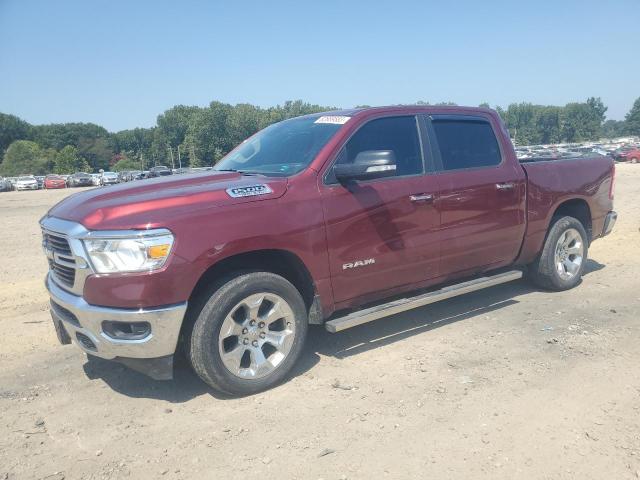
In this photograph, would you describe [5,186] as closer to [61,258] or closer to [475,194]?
[61,258]

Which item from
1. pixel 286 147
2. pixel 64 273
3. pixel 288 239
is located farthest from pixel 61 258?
pixel 286 147

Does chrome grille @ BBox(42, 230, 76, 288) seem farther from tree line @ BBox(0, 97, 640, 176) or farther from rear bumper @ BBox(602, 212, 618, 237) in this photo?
tree line @ BBox(0, 97, 640, 176)

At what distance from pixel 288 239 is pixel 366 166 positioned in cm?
79

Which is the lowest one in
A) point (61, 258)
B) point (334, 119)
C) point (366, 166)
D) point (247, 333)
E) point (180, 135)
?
point (247, 333)

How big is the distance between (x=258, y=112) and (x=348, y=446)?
100889 mm

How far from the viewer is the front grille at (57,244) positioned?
3.53 meters

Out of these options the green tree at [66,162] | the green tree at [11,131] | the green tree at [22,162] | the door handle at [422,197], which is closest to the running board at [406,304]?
the door handle at [422,197]

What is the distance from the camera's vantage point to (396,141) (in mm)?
4609

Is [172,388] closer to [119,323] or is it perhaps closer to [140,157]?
[119,323]

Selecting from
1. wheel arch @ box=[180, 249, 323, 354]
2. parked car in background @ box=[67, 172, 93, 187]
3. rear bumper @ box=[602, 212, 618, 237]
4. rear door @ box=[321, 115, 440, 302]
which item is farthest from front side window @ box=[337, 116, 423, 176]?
parked car in background @ box=[67, 172, 93, 187]

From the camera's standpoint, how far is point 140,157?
400ft

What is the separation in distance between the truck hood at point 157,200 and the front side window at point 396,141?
84 centimetres

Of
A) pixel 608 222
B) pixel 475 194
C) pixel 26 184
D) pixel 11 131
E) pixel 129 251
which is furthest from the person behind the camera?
pixel 11 131

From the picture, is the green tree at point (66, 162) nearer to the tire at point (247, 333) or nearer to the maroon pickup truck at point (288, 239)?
the maroon pickup truck at point (288, 239)
